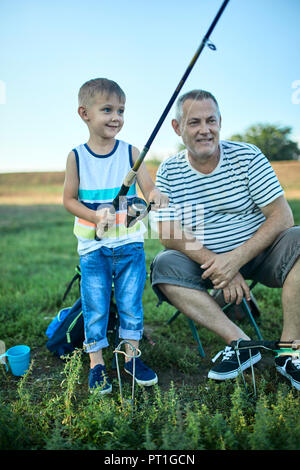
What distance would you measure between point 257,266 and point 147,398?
1.58 m

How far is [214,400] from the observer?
8.50 feet

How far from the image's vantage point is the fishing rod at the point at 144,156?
2.48 meters

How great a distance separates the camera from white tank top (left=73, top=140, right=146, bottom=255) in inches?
119

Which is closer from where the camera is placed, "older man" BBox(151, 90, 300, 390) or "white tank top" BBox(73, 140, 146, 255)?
"white tank top" BBox(73, 140, 146, 255)

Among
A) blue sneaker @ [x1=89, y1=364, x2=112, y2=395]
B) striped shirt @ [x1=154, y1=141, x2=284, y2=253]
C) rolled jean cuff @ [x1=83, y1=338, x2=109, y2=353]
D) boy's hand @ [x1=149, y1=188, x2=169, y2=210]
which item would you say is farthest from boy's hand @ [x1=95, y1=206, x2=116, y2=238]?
blue sneaker @ [x1=89, y1=364, x2=112, y2=395]

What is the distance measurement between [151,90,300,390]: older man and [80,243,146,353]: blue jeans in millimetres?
314

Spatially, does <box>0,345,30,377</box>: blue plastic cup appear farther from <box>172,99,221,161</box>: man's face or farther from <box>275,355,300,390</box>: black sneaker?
<box>172,99,221,161</box>: man's face

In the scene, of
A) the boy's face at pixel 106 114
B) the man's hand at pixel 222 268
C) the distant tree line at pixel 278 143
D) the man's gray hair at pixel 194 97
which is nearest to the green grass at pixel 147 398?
the man's hand at pixel 222 268

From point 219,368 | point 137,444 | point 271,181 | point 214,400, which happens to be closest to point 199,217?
point 271,181

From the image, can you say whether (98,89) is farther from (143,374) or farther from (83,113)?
(143,374)

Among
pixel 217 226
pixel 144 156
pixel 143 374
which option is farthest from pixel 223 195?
pixel 143 374

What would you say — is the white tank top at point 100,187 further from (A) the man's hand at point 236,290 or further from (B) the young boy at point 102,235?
(A) the man's hand at point 236,290

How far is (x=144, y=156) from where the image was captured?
264cm

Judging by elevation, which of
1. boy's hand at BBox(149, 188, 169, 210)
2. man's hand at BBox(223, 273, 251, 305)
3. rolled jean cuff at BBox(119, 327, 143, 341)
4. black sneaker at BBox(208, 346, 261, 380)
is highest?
boy's hand at BBox(149, 188, 169, 210)
